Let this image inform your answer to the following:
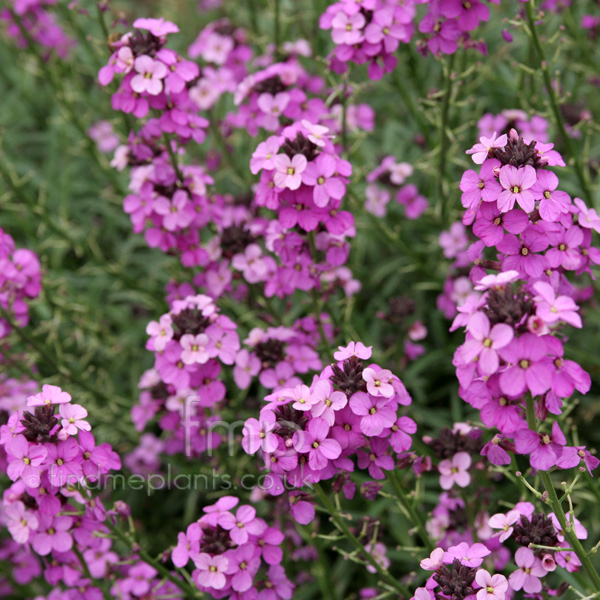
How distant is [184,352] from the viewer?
329 centimetres

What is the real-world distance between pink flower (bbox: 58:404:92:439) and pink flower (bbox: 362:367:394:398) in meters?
1.12

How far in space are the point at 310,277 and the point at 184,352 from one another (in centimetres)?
72

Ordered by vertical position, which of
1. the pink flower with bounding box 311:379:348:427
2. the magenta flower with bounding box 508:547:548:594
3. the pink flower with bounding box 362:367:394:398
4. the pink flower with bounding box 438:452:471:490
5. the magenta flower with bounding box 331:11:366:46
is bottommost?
the pink flower with bounding box 438:452:471:490

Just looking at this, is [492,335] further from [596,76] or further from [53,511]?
[596,76]

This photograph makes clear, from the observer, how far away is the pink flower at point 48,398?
278cm

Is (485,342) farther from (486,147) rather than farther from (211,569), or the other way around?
(211,569)

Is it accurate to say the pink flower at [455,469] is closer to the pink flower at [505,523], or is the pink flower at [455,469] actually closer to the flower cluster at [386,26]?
the pink flower at [505,523]

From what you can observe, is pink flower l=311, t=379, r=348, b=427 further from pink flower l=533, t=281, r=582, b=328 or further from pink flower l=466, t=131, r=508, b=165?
pink flower l=466, t=131, r=508, b=165

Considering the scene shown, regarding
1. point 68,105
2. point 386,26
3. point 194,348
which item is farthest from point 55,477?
point 68,105

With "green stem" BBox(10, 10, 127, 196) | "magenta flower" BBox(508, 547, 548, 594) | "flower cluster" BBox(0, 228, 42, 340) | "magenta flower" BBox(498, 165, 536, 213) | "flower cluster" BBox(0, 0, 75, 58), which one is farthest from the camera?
"flower cluster" BBox(0, 0, 75, 58)

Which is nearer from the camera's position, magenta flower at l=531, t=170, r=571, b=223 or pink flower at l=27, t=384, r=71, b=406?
magenta flower at l=531, t=170, r=571, b=223

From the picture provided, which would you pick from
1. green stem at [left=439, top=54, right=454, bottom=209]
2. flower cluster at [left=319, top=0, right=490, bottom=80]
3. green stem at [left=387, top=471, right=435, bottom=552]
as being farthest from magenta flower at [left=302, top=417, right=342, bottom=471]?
green stem at [left=439, top=54, right=454, bottom=209]

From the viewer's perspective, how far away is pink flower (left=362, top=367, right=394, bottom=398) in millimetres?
2570

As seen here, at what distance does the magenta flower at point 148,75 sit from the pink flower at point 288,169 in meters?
0.79
